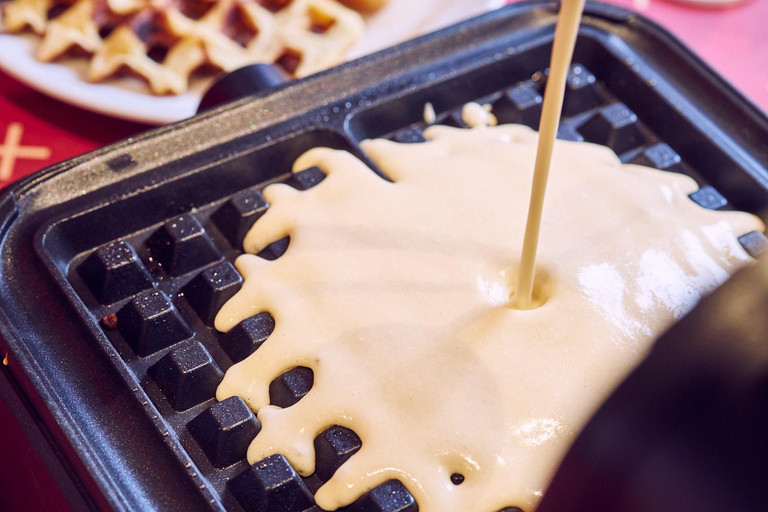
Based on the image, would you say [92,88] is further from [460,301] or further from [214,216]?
[460,301]

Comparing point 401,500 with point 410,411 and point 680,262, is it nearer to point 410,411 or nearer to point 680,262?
point 410,411

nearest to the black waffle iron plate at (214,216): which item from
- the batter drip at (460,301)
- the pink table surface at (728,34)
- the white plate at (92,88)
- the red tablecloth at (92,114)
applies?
the batter drip at (460,301)

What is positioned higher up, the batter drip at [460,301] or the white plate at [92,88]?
the white plate at [92,88]

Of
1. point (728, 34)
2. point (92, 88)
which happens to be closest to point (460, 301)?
point (92, 88)

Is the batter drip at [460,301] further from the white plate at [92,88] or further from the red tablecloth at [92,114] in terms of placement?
the red tablecloth at [92,114]

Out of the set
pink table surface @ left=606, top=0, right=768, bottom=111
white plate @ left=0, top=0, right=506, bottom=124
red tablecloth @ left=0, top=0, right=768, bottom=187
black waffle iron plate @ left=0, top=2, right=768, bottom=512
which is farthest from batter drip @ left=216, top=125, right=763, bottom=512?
pink table surface @ left=606, top=0, right=768, bottom=111

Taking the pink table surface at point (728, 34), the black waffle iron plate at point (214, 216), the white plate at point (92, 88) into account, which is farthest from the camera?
the pink table surface at point (728, 34)
